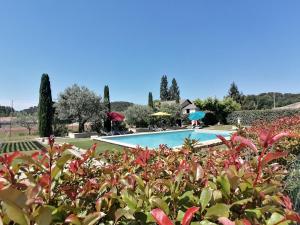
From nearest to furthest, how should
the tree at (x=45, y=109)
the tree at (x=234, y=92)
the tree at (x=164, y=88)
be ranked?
the tree at (x=45, y=109), the tree at (x=234, y=92), the tree at (x=164, y=88)

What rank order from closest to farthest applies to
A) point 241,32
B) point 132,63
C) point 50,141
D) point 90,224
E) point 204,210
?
point 90,224, point 204,210, point 50,141, point 241,32, point 132,63

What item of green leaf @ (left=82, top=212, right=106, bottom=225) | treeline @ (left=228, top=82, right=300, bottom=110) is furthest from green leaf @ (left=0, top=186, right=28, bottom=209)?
treeline @ (left=228, top=82, right=300, bottom=110)

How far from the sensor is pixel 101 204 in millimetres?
1494

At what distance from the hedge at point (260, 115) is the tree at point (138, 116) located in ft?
41.7

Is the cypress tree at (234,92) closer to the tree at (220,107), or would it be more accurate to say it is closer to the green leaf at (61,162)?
the tree at (220,107)

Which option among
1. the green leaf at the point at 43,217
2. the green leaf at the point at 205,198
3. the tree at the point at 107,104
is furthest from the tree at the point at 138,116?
the green leaf at the point at 43,217

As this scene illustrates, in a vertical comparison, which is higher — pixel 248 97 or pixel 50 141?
pixel 248 97

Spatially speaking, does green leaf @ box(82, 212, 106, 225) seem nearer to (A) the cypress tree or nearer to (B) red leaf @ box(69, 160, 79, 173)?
(B) red leaf @ box(69, 160, 79, 173)

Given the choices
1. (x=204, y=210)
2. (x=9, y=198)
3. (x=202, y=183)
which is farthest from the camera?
(x=202, y=183)

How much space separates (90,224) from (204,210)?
637mm

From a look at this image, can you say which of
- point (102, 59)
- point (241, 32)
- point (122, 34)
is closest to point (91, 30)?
point (122, 34)

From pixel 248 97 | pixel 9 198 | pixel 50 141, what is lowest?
pixel 9 198

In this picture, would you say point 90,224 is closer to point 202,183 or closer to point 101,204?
point 101,204

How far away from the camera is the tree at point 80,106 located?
3097 centimetres
